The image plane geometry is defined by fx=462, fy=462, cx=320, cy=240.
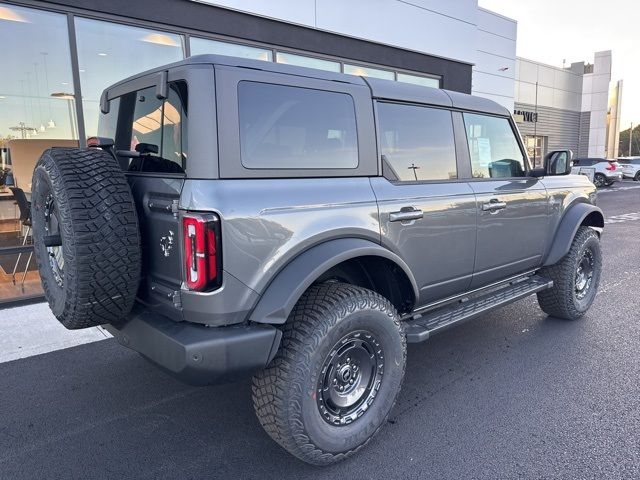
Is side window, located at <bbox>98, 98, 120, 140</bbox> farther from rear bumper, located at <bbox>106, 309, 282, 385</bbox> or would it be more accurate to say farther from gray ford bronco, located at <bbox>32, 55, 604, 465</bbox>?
rear bumper, located at <bbox>106, 309, 282, 385</bbox>

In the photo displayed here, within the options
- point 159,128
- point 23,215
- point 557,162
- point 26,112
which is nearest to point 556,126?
point 557,162

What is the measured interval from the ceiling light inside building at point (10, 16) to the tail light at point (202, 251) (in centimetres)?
526

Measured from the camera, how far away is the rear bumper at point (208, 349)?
210cm

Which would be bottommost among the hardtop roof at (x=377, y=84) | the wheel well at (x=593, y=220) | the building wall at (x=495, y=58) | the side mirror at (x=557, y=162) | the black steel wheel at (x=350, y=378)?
the black steel wheel at (x=350, y=378)

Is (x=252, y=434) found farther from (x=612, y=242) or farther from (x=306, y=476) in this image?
(x=612, y=242)

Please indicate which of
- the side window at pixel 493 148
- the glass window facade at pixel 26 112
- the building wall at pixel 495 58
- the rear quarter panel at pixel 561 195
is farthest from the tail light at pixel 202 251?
the building wall at pixel 495 58

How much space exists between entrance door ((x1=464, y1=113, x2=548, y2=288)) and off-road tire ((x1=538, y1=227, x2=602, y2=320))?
1.26 feet

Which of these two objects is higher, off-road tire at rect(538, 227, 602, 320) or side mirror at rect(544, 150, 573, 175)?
side mirror at rect(544, 150, 573, 175)

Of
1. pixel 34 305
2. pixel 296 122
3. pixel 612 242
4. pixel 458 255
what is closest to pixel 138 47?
pixel 34 305

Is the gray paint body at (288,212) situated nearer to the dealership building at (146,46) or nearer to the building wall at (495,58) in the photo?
the dealership building at (146,46)

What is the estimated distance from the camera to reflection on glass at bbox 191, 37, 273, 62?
273 inches

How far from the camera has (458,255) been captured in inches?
130

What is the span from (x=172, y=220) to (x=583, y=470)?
8.05 feet

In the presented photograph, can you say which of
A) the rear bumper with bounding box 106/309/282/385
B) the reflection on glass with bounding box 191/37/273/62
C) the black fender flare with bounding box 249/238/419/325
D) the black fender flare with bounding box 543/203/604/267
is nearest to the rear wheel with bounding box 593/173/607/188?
the reflection on glass with bounding box 191/37/273/62
